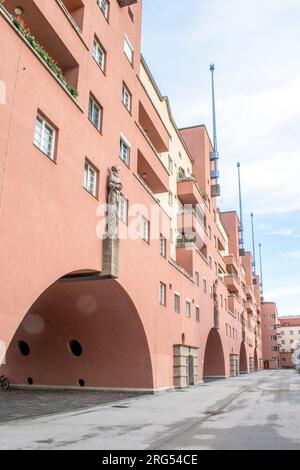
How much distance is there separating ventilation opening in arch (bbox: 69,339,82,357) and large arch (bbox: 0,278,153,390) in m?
0.06

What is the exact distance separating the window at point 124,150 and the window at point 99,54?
3365 mm

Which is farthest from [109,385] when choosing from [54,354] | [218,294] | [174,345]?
[218,294]

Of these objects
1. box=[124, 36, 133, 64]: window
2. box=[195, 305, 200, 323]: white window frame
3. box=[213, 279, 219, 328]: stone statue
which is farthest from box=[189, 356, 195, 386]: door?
box=[124, 36, 133, 64]: window

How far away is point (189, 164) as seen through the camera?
141 ft

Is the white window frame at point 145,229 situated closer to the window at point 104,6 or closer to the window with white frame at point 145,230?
the window with white frame at point 145,230

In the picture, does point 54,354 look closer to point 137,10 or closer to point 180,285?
point 180,285

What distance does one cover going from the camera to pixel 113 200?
17812 mm

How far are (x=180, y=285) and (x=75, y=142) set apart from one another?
17.2 meters

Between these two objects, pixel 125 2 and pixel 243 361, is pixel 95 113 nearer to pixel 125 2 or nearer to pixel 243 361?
pixel 125 2

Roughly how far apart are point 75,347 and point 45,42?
1592cm

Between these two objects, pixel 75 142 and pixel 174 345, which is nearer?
pixel 75 142

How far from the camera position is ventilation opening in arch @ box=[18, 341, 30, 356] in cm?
2566

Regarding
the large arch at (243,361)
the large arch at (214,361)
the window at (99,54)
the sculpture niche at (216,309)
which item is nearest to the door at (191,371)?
the sculpture niche at (216,309)

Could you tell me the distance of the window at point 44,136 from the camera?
13.3 meters
